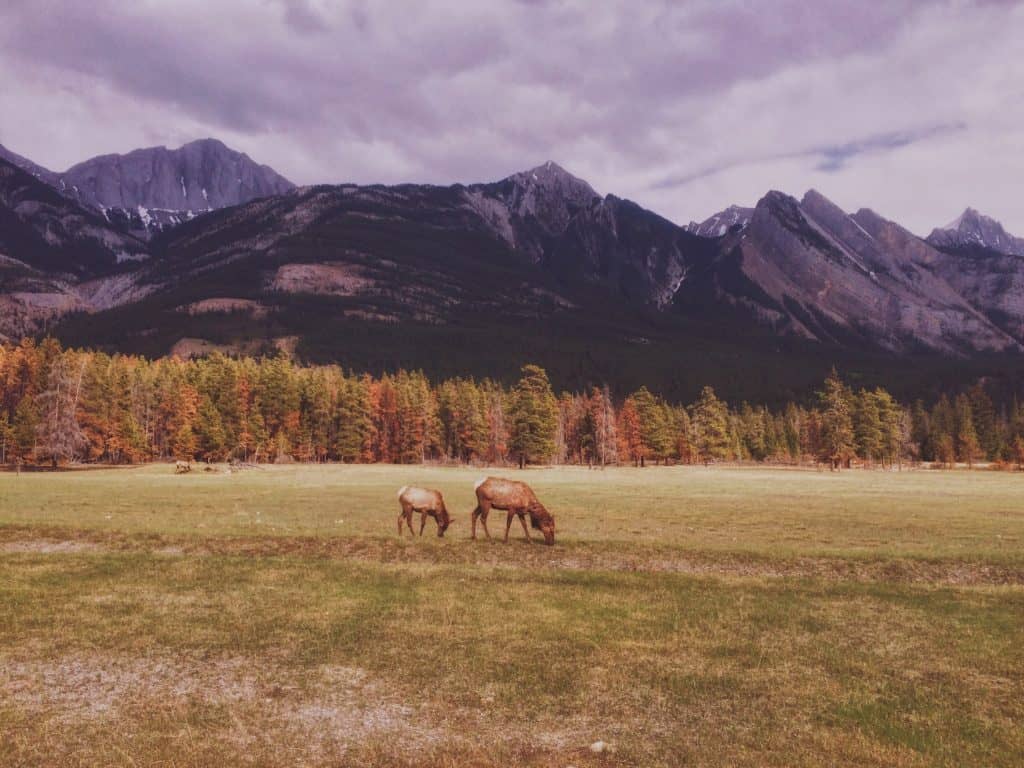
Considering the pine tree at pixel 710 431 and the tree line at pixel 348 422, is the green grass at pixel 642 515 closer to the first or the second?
Answer: the tree line at pixel 348 422

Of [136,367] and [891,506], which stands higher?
[136,367]

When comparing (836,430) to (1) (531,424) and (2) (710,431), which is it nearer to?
(2) (710,431)

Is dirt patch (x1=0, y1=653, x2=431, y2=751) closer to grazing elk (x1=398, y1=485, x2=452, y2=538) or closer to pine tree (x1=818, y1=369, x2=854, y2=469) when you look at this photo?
grazing elk (x1=398, y1=485, x2=452, y2=538)

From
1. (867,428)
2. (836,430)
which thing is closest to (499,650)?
(836,430)

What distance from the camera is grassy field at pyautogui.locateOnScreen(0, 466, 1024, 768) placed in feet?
30.8

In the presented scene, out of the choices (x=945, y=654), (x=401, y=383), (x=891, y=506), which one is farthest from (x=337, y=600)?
(x=401, y=383)

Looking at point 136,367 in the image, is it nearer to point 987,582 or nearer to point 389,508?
point 389,508

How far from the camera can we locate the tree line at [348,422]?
10169cm

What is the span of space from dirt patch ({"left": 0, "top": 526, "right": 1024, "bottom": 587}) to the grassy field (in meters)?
0.15

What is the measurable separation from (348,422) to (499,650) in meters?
119

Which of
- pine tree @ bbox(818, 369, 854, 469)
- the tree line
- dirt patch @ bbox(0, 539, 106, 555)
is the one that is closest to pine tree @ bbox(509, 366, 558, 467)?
the tree line

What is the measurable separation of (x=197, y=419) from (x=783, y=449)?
142m

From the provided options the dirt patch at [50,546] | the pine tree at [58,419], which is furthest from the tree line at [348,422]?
the dirt patch at [50,546]

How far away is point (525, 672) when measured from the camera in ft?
40.0
